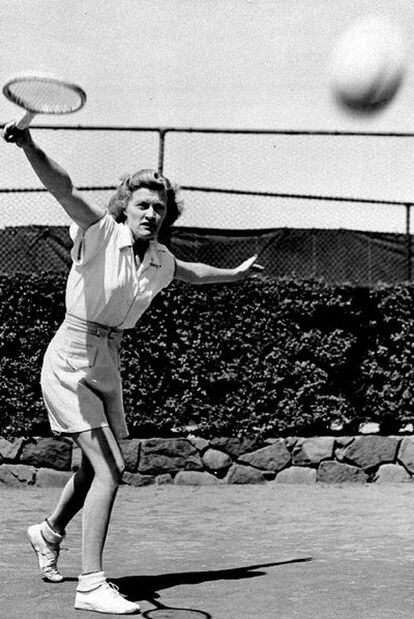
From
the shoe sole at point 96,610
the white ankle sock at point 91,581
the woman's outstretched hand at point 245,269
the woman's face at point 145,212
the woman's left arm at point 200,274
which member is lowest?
the shoe sole at point 96,610

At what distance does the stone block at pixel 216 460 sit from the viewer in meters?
9.25

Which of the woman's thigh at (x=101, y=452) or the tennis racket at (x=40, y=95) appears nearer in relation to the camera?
the tennis racket at (x=40, y=95)

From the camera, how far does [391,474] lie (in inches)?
372

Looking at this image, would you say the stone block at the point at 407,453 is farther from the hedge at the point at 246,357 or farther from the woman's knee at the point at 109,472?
the woman's knee at the point at 109,472

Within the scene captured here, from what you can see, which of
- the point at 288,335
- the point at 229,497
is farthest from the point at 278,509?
the point at 288,335

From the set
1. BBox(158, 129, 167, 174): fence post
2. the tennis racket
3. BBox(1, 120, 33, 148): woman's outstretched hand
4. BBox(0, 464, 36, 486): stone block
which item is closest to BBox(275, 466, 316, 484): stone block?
BBox(0, 464, 36, 486): stone block

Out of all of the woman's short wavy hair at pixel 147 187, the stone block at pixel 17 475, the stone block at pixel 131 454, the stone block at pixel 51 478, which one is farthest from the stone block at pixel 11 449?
the woman's short wavy hair at pixel 147 187

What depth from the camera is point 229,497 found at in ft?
28.0

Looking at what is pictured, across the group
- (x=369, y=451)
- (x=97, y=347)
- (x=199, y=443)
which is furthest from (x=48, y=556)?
(x=369, y=451)

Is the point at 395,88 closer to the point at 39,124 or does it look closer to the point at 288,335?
the point at 288,335

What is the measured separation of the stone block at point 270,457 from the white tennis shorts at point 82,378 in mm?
4813

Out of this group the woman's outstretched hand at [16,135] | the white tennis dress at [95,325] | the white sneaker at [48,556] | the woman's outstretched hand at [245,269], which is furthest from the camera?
the woman's outstretched hand at [245,269]

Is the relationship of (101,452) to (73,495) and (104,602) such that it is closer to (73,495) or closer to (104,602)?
(73,495)

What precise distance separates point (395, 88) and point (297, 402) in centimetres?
298
